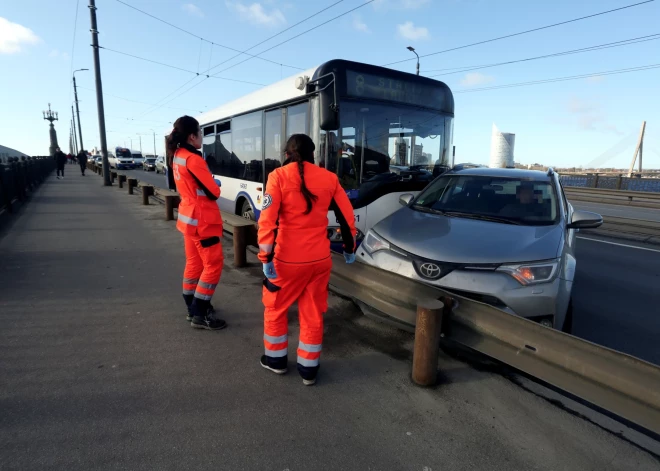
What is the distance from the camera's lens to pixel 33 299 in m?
4.58

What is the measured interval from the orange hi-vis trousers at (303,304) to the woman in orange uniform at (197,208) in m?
1.06

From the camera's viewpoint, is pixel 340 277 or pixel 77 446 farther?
pixel 340 277

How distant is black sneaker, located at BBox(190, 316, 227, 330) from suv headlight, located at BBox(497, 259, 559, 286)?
8.99 ft

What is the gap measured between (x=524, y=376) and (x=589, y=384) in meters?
1.11

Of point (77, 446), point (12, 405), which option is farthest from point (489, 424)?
point (12, 405)

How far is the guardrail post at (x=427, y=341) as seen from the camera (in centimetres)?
284

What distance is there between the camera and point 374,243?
409cm

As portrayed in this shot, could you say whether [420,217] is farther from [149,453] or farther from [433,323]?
[149,453]

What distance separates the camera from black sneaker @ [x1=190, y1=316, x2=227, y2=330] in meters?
3.93

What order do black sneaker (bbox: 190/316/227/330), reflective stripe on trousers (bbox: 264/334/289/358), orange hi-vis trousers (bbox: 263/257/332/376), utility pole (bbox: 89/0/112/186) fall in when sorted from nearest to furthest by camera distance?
orange hi-vis trousers (bbox: 263/257/332/376) → reflective stripe on trousers (bbox: 264/334/289/358) → black sneaker (bbox: 190/316/227/330) → utility pole (bbox: 89/0/112/186)

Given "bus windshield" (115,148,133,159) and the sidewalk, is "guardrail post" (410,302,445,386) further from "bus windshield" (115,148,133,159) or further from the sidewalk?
"bus windshield" (115,148,133,159)

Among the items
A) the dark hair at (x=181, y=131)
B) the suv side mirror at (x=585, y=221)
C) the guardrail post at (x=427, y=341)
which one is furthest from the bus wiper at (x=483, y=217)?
the dark hair at (x=181, y=131)

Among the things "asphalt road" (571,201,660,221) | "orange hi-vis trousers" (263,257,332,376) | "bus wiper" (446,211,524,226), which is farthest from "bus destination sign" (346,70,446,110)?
"asphalt road" (571,201,660,221)

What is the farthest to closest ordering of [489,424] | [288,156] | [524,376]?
[524,376] → [288,156] → [489,424]
